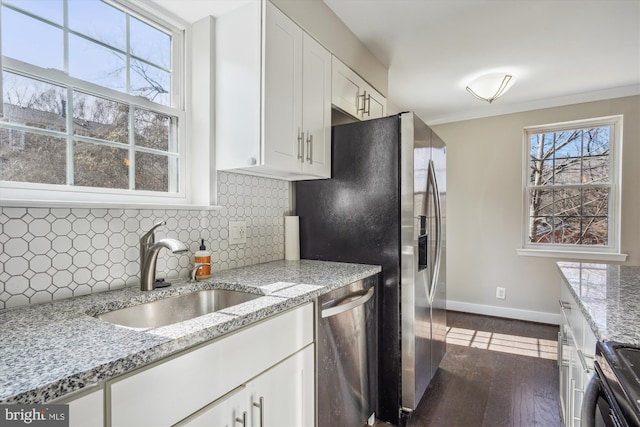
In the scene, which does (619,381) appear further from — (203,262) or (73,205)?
(73,205)

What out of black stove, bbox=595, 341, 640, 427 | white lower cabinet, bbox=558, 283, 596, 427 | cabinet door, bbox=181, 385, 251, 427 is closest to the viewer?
black stove, bbox=595, 341, 640, 427

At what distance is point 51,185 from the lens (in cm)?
121

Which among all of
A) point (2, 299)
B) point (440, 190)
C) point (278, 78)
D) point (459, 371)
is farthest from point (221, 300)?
point (459, 371)

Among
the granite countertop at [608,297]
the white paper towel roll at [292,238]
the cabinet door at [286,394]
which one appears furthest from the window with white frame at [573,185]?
the cabinet door at [286,394]

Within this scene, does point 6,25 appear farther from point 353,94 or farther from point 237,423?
point 353,94

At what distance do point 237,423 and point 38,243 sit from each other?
0.88 m

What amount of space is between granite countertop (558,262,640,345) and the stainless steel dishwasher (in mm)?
881

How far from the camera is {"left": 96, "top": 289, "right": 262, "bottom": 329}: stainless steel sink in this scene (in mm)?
1174

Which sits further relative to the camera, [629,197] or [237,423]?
[629,197]

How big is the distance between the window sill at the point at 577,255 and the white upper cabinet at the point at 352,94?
236cm

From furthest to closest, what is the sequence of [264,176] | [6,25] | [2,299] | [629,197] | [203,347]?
1. [629,197]
2. [264,176]
3. [6,25]
4. [2,299]
5. [203,347]

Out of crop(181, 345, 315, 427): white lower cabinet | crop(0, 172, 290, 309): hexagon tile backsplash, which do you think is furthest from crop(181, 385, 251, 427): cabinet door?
crop(0, 172, 290, 309): hexagon tile backsplash

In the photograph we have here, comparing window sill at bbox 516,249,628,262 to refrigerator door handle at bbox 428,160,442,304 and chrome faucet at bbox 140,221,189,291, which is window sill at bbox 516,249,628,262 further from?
chrome faucet at bbox 140,221,189,291

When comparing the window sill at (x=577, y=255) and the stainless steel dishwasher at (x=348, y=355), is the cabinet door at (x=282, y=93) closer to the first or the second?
the stainless steel dishwasher at (x=348, y=355)
